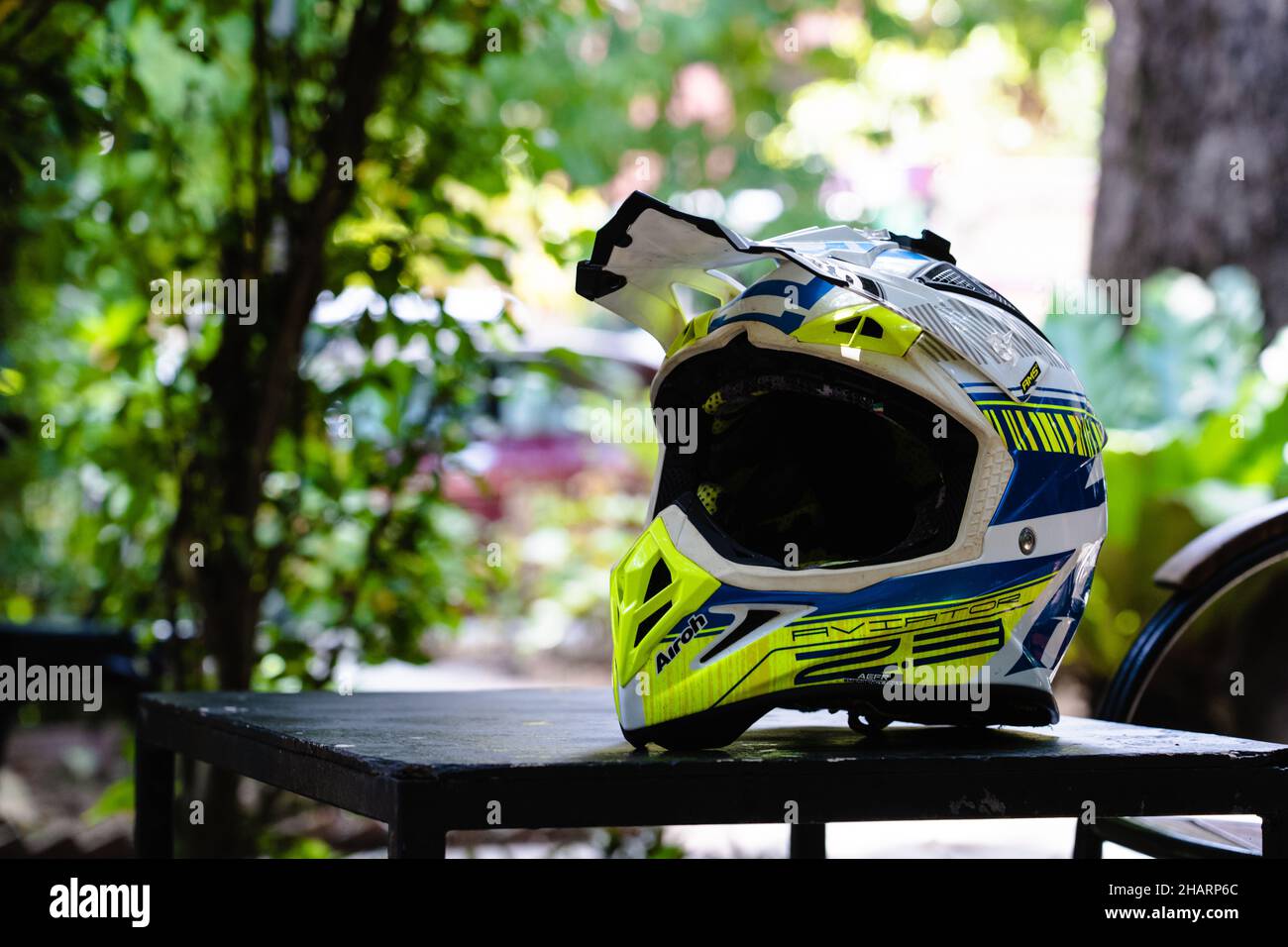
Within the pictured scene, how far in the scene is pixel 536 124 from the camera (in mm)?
7613

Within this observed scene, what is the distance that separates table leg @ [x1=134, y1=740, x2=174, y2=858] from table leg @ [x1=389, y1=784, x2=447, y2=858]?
109cm

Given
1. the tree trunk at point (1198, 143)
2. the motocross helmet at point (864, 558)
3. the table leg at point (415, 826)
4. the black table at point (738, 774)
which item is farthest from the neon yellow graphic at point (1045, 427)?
the tree trunk at point (1198, 143)

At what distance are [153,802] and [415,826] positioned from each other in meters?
1.15

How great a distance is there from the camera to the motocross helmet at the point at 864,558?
5.19ft

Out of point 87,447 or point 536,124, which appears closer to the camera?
point 87,447

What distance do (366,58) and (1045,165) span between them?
14.5m

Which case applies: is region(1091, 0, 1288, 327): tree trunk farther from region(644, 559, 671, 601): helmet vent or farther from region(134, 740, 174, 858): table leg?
region(134, 740, 174, 858): table leg

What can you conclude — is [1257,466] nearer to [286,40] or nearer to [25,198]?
[286,40]

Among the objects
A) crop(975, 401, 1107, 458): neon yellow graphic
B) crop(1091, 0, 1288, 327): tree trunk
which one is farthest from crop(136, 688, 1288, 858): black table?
crop(1091, 0, 1288, 327): tree trunk

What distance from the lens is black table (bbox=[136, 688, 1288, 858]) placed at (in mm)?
1319

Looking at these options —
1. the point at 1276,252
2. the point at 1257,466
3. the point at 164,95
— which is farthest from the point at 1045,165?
the point at 164,95

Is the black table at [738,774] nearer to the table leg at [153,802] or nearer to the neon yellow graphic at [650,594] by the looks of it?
the neon yellow graphic at [650,594]

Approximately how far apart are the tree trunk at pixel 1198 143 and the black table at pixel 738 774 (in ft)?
12.9

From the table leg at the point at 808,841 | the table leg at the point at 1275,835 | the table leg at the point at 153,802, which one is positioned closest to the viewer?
the table leg at the point at 1275,835
